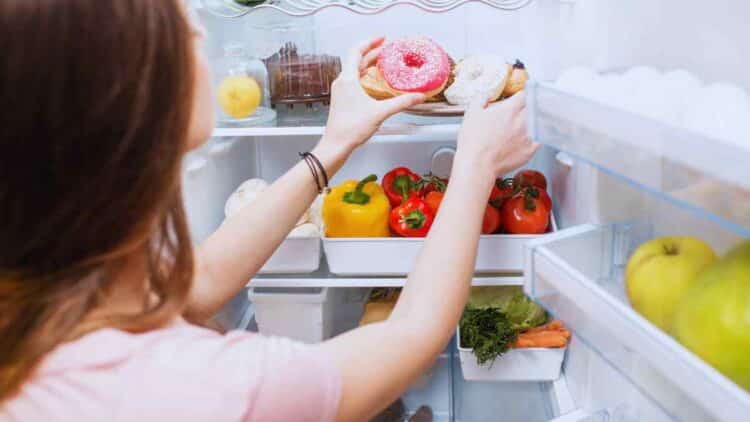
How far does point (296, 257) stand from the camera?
145 centimetres

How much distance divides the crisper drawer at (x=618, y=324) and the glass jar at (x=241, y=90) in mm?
804

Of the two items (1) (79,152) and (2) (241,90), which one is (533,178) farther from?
(1) (79,152)

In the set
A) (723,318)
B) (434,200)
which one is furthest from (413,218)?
(723,318)

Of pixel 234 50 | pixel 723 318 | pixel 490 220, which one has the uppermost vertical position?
pixel 234 50

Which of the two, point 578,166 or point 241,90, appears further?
point 241,90

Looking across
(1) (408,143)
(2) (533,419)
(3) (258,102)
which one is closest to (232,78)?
(3) (258,102)

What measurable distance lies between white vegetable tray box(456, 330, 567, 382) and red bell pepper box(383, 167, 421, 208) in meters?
0.34

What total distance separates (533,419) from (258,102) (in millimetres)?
971

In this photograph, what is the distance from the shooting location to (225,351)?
641 mm

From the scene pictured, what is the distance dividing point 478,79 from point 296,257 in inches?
20.6

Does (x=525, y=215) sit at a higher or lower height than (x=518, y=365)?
higher

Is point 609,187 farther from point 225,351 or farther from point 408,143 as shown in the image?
point 408,143

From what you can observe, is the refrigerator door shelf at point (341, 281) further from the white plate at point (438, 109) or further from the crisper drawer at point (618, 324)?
the crisper drawer at point (618, 324)

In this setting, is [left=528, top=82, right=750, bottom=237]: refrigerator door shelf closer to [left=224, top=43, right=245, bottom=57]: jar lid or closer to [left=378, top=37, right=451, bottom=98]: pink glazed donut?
[left=378, top=37, right=451, bottom=98]: pink glazed donut
